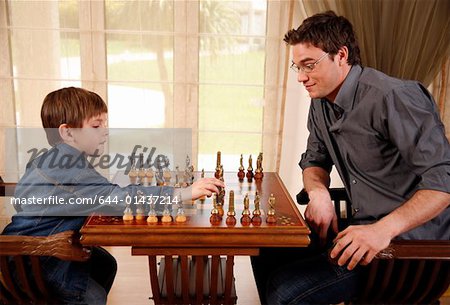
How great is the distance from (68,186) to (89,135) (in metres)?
0.25

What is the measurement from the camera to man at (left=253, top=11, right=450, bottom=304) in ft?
4.45

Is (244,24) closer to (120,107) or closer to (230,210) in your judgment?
(120,107)

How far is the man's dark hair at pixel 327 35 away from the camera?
1603mm

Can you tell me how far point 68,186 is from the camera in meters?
1.48

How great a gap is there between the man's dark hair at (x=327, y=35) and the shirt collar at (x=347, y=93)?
84 millimetres

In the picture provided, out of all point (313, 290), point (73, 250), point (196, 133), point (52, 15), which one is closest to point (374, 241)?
point (313, 290)

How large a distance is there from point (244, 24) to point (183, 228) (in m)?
1.97

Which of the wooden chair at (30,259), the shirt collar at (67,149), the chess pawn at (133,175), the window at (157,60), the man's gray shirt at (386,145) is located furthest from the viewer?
the window at (157,60)

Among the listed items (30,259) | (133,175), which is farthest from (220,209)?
(30,259)

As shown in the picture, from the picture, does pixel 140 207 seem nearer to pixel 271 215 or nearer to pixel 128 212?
pixel 128 212

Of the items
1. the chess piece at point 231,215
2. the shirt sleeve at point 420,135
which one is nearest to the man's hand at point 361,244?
the shirt sleeve at point 420,135

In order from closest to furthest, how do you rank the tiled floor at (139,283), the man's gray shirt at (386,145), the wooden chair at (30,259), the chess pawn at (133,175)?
the wooden chair at (30,259) < the man's gray shirt at (386,145) < the chess pawn at (133,175) < the tiled floor at (139,283)

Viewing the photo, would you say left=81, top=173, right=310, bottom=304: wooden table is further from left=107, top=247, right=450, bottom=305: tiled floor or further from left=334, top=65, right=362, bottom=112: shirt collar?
left=107, top=247, right=450, bottom=305: tiled floor

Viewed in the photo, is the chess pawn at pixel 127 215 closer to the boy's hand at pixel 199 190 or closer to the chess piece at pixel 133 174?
the boy's hand at pixel 199 190
